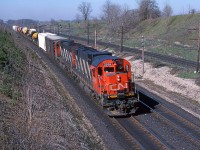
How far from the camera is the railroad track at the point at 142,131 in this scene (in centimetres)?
1581

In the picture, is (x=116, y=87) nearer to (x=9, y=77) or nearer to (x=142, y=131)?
(x=142, y=131)

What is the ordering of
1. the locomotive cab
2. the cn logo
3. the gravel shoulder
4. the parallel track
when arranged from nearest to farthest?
the parallel track
the locomotive cab
the cn logo
the gravel shoulder

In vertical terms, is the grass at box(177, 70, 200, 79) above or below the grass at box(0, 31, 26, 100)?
below

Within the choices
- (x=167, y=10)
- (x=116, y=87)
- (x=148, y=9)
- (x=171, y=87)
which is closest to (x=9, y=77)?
(x=116, y=87)

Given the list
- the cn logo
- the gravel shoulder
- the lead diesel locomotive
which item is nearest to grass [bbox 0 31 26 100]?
the lead diesel locomotive

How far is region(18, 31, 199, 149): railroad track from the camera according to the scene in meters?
15.8

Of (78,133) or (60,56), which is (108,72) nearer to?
(78,133)

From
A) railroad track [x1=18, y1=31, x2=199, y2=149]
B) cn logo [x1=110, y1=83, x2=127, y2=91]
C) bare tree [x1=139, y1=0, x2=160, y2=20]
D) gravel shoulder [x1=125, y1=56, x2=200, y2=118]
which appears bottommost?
railroad track [x1=18, y1=31, x2=199, y2=149]

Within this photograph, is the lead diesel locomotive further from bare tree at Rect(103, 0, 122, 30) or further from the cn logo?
bare tree at Rect(103, 0, 122, 30)

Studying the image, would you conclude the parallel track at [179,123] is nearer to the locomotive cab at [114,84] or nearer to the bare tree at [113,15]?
the locomotive cab at [114,84]

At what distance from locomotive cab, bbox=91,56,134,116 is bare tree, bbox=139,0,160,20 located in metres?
97.6

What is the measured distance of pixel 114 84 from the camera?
65.4 ft

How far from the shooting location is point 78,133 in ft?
53.2

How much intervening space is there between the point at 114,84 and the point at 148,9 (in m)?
103
